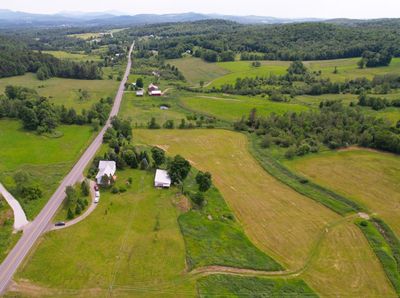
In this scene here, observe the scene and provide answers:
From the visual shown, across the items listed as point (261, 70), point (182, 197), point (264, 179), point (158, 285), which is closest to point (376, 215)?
point (264, 179)

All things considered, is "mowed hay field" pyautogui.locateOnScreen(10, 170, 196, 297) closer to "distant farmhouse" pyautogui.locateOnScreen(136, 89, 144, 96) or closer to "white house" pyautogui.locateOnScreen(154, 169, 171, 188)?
"white house" pyautogui.locateOnScreen(154, 169, 171, 188)

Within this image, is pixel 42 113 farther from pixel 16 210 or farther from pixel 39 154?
pixel 16 210

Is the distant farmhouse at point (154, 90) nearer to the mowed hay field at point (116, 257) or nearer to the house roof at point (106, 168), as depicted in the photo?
the house roof at point (106, 168)

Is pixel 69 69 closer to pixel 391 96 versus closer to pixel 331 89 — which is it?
pixel 331 89

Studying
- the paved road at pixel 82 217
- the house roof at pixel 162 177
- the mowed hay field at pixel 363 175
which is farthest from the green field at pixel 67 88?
the mowed hay field at pixel 363 175

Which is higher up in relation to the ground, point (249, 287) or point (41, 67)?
point (41, 67)

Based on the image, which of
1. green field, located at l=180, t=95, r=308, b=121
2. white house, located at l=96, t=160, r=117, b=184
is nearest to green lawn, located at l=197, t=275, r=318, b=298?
white house, located at l=96, t=160, r=117, b=184

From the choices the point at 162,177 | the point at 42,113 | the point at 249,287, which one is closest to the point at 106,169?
the point at 162,177
